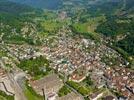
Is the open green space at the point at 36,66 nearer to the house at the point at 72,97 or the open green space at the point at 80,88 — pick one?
the open green space at the point at 80,88

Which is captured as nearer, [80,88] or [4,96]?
[4,96]

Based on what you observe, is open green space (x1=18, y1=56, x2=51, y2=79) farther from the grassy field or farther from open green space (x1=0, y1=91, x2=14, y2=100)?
open green space (x1=0, y1=91, x2=14, y2=100)

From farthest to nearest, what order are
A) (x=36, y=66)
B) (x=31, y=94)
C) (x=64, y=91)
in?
(x=36, y=66), (x=64, y=91), (x=31, y=94)

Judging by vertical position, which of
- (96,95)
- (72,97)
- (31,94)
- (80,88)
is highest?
(31,94)

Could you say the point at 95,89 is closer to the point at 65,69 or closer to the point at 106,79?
the point at 106,79

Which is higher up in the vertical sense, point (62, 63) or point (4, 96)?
point (4, 96)

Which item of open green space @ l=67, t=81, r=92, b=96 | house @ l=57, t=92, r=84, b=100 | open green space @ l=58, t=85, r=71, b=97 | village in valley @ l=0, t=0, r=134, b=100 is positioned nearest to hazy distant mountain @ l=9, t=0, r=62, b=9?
village in valley @ l=0, t=0, r=134, b=100

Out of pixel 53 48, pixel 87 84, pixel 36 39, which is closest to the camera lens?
pixel 87 84

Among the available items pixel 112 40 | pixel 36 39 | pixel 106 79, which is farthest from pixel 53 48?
pixel 106 79

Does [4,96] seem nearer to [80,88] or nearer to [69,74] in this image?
[80,88]

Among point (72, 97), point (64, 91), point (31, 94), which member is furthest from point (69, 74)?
point (72, 97)

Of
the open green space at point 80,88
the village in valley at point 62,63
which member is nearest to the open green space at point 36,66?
the village in valley at point 62,63
